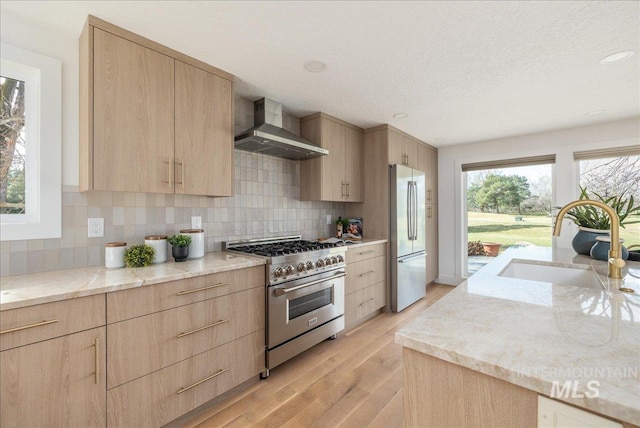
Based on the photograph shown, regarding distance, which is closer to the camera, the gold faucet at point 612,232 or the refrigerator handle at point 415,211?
the gold faucet at point 612,232

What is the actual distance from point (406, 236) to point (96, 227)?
125 inches

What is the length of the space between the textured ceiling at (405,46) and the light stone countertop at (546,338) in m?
1.50

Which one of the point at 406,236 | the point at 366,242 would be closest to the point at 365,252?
the point at 366,242

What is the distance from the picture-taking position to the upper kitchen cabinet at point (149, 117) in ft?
5.30

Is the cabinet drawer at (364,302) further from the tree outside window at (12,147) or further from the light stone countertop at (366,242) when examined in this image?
the tree outside window at (12,147)

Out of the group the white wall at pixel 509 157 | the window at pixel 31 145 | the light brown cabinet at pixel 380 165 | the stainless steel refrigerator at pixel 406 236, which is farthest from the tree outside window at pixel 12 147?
the white wall at pixel 509 157

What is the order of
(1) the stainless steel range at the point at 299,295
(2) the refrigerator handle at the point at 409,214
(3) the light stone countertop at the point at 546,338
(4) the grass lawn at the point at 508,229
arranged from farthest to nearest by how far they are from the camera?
(4) the grass lawn at the point at 508,229 → (2) the refrigerator handle at the point at 409,214 → (1) the stainless steel range at the point at 299,295 → (3) the light stone countertop at the point at 546,338

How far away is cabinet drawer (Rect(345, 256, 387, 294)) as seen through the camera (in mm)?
2908

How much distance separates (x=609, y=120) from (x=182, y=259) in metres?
4.91

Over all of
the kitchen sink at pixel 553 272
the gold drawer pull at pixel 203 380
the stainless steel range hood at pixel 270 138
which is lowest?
the gold drawer pull at pixel 203 380

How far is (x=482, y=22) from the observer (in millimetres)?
1591

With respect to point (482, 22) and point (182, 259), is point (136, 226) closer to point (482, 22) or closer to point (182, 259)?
point (182, 259)

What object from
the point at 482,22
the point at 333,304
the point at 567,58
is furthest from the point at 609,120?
the point at 333,304

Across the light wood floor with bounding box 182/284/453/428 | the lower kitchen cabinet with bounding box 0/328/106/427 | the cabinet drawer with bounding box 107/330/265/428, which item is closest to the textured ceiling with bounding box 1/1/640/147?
the lower kitchen cabinet with bounding box 0/328/106/427
